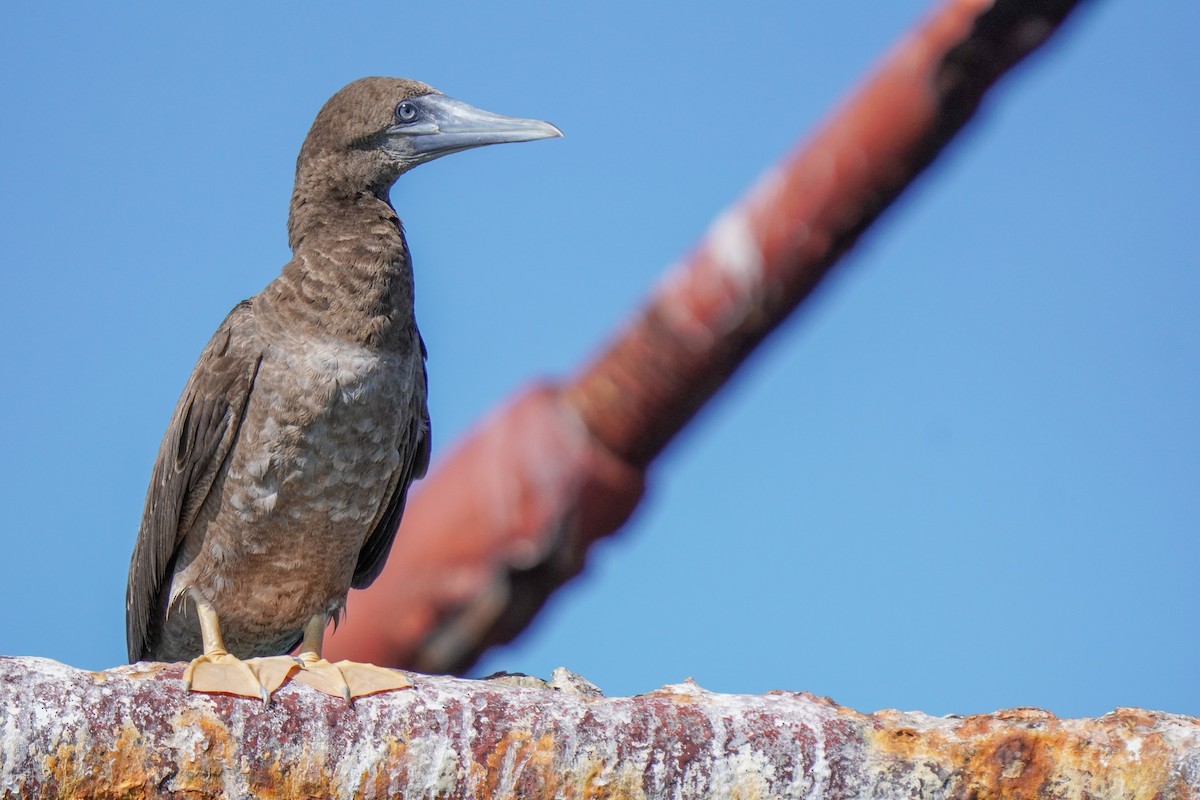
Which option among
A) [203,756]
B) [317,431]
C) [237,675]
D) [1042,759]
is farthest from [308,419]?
[1042,759]

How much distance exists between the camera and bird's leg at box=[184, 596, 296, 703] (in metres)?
3.65

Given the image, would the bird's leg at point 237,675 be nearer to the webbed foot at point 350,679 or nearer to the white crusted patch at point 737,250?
the webbed foot at point 350,679

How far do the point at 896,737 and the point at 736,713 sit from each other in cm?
41

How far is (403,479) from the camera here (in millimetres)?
5816

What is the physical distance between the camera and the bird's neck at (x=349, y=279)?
517 cm

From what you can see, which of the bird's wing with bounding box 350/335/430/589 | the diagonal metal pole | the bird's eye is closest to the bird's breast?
the bird's wing with bounding box 350/335/430/589

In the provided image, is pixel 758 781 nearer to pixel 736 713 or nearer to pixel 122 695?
pixel 736 713

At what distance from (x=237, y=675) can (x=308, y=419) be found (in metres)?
1.54

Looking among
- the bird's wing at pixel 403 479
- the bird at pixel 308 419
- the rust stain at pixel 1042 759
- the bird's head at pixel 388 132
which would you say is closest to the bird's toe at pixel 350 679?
the bird at pixel 308 419

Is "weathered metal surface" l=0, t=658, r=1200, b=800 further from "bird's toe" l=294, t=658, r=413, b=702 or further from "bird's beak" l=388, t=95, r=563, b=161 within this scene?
"bird's beak" l=388, t=95, r=563, b=161

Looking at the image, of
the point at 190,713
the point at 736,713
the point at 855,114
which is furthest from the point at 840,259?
the point at 190,713

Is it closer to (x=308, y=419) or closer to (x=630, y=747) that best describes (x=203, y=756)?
(x=630, y=747)

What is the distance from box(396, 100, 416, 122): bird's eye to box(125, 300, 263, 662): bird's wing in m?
0.97

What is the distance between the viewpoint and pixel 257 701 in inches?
143
